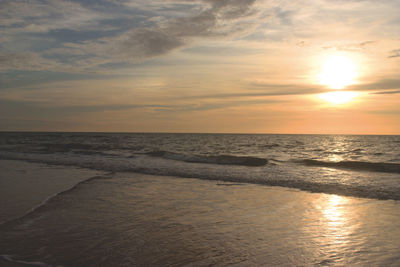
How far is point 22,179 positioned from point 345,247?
11.6 meters

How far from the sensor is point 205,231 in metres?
5.87

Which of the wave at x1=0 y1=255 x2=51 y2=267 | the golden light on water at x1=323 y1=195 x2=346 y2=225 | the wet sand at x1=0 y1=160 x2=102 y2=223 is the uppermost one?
the golden light on water at x1=323 y1=195 x2=346 y2=225

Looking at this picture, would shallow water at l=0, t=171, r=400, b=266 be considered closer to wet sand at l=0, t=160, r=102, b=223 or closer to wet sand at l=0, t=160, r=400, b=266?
wet sand at l=0, t=160, r=400, b=266

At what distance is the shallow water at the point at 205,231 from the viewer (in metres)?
4.59

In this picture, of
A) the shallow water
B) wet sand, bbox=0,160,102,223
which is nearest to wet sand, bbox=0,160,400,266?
the shallow water

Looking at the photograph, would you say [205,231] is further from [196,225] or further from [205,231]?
[196,225]

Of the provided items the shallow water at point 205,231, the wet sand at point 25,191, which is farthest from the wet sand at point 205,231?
the wet sand at point 25,191

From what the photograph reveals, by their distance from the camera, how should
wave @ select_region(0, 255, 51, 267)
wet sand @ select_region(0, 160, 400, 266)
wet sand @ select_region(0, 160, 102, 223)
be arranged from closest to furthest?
wave @ select_region(0, 255, 51, 267) < wet sand @ select_region(0, 160, 400, 266) < wet sand @ select_region(0, 160, 102, 223)

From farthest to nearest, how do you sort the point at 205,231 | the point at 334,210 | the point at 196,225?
the point at 334,210
the point at 196,225
the point at 205,231

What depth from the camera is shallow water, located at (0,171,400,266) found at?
4586 mm

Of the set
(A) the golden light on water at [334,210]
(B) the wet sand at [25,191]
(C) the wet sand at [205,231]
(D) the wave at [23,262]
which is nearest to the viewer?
(D) the wave at [23,262]

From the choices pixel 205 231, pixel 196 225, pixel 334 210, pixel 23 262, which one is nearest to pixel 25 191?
pixel 23 262

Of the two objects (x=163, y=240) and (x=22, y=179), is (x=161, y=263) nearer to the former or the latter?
(x=163, y=240)

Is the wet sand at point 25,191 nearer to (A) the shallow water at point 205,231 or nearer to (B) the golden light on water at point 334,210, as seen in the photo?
(A) the shallow water at point 205,231
